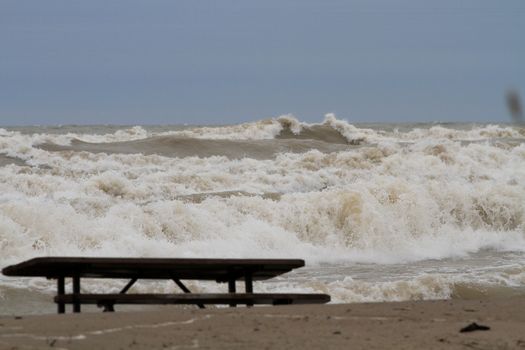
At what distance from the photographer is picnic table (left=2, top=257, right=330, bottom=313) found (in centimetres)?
667

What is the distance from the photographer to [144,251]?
14.0 m

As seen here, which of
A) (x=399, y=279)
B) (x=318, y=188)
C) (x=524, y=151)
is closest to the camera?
(x=399, y=279)

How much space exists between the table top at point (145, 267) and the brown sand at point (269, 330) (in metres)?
0.38

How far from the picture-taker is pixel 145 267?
22.4 ft

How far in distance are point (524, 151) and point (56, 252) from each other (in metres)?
17.4

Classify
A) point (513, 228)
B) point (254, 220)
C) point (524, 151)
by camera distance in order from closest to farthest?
1. point (254, 220)
2. point (513, 228)
3. point (524, 151)

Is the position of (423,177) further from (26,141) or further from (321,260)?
(26,141)

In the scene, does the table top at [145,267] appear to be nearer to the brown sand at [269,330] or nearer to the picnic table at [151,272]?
the picnic table at [151,272]

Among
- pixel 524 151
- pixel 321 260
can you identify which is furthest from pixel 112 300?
pixel 524 151

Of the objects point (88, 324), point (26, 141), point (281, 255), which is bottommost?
point (88, 324)

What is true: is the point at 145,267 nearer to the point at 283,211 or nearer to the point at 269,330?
the point at 269,330

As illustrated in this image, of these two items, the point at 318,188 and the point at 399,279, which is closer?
the point at 399,279

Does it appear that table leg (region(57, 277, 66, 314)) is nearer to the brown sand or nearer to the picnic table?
the picnic table

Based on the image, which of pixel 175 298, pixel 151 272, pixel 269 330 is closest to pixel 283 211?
pixel 151 272
